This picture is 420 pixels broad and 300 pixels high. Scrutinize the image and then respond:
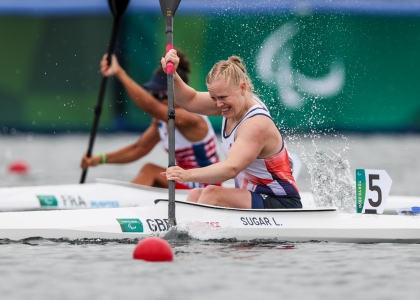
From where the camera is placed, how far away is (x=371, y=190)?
8430mm

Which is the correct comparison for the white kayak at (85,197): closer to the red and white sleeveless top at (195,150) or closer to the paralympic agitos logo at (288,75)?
the red and white sleeveless top at (195,150)

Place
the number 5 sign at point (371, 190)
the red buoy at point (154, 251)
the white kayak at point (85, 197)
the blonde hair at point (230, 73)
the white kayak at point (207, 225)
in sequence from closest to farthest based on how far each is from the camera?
the red buoy at point (154, 251) < the blonde hair at point (230, 73) < the white kayak at point (207, 225) < the number 5 sign at point (371, 190) < the white kayak at point (85, 197)

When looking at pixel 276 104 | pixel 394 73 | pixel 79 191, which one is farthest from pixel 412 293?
pixel 394 73

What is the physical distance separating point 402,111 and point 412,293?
61.2ft

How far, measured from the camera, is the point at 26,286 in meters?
5.86

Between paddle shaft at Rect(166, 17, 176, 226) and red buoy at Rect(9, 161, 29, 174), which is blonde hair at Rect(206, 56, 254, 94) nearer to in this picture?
paddle shaft at Rect(166, 17, 176, 226)

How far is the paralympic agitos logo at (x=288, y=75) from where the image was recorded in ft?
68.9

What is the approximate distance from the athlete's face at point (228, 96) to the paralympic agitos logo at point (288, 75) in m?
12.7

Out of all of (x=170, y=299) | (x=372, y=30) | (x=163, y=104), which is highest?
(x=372, y=30)

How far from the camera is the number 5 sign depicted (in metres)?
8.36

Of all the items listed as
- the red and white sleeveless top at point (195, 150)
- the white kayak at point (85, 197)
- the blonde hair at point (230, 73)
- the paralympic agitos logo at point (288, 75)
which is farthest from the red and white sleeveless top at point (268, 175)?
the paralympic agitos logo at point (288, 75)

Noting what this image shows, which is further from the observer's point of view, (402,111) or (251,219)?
(402,111)

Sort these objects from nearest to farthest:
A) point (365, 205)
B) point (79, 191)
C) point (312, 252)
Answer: point (312, 252) → point (365, 205) → point (79, 191)

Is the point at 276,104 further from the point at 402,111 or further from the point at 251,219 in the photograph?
the point at 251,219
